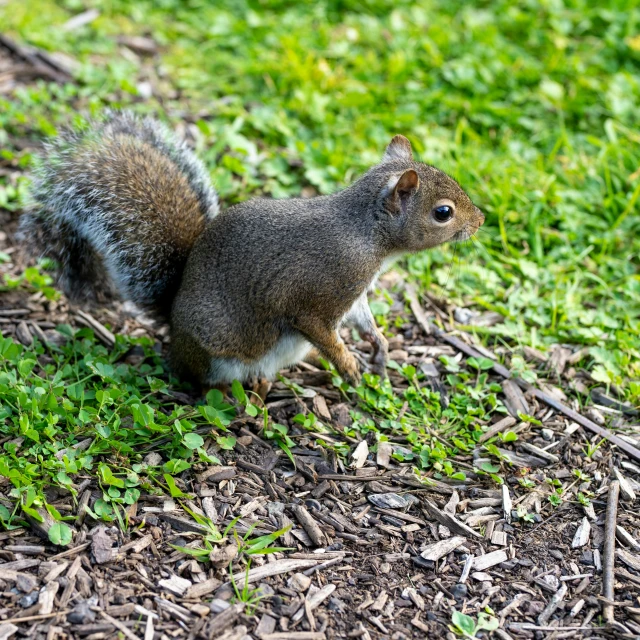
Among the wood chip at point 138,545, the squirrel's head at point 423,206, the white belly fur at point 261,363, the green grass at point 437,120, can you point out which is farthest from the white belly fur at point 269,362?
the wood chip at point 138,545

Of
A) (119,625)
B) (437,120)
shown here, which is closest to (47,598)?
(119,625)

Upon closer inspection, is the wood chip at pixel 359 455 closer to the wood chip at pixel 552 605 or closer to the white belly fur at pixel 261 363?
the white belly fur at pixel 261 363

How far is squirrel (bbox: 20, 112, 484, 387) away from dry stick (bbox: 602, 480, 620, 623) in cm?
113

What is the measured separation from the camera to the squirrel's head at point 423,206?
11.4 feet

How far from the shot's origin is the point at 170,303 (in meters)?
3.72

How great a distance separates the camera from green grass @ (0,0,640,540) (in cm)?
400

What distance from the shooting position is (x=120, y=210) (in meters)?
3.48

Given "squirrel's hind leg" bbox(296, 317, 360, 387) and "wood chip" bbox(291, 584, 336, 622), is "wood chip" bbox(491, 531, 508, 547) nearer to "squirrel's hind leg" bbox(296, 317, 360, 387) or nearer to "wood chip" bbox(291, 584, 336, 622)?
"wood chip" bbox(291, 584, 336, 622)

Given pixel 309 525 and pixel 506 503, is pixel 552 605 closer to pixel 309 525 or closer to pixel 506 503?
pixel 506 503

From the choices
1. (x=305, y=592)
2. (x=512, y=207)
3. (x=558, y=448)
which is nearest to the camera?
(x=305, y=592)

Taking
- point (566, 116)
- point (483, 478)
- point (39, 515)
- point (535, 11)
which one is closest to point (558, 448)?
point (483, 478)

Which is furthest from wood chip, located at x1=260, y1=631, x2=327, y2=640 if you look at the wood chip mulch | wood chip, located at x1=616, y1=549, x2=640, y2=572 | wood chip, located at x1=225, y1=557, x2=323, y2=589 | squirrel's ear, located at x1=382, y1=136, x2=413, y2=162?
squirrel's ear, located at x1=382, y1=136, x2=413, y2=162

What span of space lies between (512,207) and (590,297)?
0.71 m

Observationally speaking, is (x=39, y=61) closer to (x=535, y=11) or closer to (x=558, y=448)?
(x=535, y=11)
